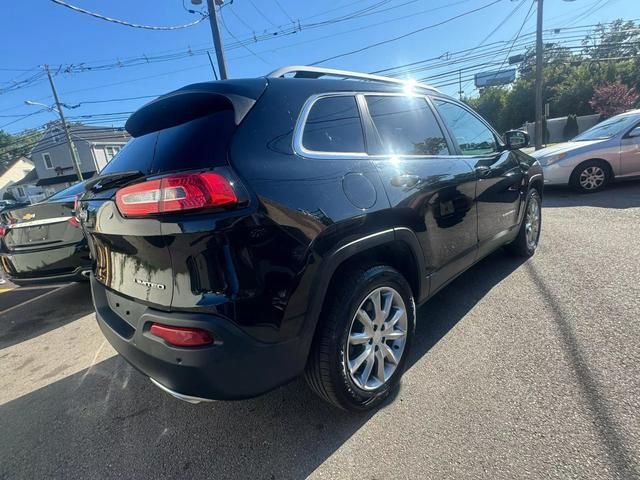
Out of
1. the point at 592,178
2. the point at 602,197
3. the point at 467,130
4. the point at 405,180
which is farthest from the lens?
the point at 592,178

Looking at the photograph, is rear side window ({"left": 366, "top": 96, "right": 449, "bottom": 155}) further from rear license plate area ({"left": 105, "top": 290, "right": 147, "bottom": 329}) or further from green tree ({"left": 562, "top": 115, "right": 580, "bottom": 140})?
green tree ({"left": 562, "top": 115, "right": 580, "bottom": 140})

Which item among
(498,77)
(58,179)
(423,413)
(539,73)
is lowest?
(423,413)

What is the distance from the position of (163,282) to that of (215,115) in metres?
0.80

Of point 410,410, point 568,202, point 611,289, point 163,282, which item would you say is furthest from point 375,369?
point 568,202

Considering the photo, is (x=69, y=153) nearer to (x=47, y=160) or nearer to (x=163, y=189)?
(x=47, y=160)

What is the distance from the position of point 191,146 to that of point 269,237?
1.79ft

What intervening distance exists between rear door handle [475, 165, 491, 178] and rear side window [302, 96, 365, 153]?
4.71 feet

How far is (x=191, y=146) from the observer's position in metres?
1.59

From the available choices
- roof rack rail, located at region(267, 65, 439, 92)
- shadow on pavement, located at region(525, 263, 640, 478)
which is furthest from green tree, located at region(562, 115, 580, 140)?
roof rack rail, located at region(267, 65, 439, 92)

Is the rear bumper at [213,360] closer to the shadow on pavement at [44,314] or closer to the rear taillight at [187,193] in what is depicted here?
the rear taillight at [187,193]

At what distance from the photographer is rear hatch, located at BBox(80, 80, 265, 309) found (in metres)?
1.49

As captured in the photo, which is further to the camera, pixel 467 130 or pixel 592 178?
pixel 592 178

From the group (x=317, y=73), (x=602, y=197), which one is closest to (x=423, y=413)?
(x=317, y=73)

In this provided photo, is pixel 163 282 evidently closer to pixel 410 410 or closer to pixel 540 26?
pixel 410 410
